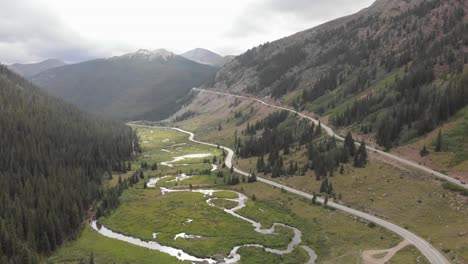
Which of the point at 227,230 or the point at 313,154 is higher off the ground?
the point at 313,154

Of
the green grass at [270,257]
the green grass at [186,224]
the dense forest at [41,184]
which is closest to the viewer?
the green grass at [270,257]

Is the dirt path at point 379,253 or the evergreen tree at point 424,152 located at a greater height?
the evergreen tree at point 424,152

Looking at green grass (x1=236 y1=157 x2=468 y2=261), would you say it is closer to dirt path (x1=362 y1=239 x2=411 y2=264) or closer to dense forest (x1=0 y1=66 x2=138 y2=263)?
dirt path (x1=362 y1=239 x2=411 y2=264)

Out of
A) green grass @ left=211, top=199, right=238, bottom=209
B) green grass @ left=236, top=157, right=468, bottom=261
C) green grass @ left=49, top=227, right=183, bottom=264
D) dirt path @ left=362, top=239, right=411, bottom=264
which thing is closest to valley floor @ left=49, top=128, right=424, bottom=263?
green grass @ left=49, top=227, right=183, bottom=264

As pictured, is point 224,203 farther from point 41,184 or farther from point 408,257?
point 408,257

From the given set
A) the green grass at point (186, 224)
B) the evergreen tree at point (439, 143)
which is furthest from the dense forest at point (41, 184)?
the evergreen tree at point (439, 143)

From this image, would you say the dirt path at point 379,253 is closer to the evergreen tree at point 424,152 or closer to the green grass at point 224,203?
the green grass at point 224,203

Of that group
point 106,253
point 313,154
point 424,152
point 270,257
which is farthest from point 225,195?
point 424,152
